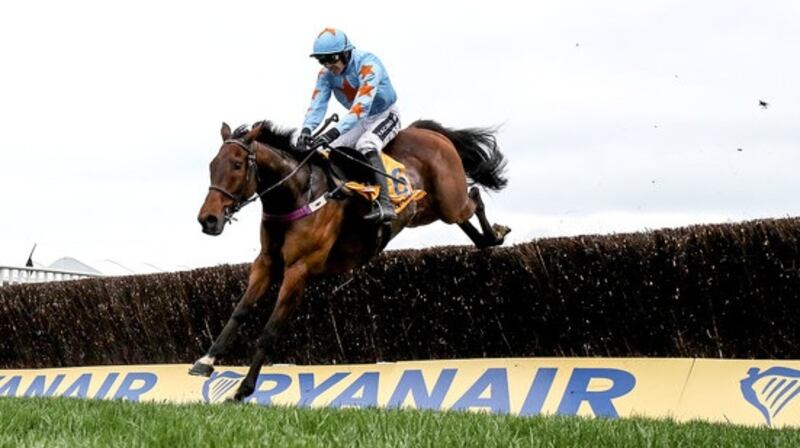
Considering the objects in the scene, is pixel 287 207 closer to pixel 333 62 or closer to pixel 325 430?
A: pixel 333 62

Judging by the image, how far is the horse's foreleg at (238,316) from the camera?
7203mm

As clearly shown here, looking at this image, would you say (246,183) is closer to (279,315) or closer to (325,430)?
(279,315)

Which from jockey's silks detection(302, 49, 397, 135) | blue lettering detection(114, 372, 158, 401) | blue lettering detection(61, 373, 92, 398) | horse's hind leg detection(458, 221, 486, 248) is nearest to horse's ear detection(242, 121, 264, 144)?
jockey's silks detection(302, 49, 397, 135)

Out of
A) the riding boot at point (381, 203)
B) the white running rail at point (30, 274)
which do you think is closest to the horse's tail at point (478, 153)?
the riding boot at point (381, 203)

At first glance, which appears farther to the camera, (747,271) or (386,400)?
(386,400)

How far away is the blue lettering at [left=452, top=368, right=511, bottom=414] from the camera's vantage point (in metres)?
8.59

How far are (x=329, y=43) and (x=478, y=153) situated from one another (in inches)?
86.8

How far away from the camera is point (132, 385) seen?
11844 millimetres

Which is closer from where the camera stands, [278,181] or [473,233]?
[278,181]

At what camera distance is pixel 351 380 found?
9.82 meters

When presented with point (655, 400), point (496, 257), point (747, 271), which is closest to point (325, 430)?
point (655, 400)

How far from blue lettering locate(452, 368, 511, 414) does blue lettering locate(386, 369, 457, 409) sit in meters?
0.24

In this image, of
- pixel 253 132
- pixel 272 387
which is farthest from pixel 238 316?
pixel 272 387

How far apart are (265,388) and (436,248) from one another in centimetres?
212
